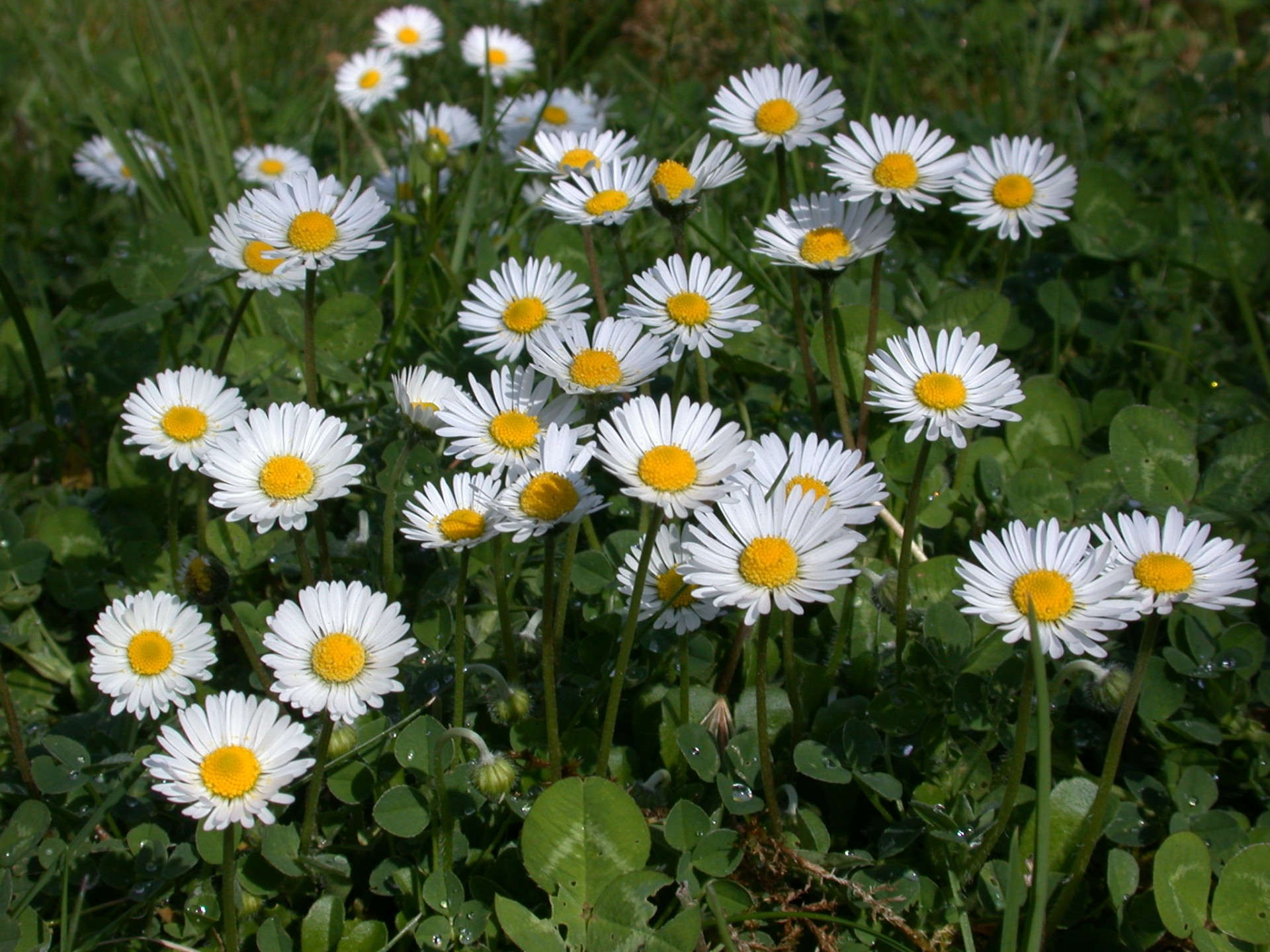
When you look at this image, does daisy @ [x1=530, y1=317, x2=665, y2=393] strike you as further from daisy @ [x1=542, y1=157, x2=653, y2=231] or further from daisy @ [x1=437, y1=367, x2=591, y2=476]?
daisy @ [x1=542, y1=157, x2=653, y2=231]

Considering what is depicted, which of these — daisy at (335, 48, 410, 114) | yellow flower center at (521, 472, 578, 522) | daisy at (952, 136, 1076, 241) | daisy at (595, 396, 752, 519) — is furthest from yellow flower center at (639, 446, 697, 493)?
daisy at (335, 48, 410, 114)

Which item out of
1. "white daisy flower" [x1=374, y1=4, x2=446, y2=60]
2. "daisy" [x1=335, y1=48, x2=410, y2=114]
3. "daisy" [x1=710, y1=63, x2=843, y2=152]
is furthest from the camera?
"white daisy flower" [x1=374, y1=4, x2=446, y2=60]

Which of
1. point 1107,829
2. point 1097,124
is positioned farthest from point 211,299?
point 1097,124

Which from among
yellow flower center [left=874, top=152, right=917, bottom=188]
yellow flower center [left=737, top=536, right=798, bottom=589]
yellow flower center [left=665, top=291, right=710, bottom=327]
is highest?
yellow flower center [left=874, top=152, right=917, bottom=188]

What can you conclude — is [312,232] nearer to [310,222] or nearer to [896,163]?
[310,222]

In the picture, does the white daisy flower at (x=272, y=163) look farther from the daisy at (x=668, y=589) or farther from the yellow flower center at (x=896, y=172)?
the daisy at (x=668, y=589)

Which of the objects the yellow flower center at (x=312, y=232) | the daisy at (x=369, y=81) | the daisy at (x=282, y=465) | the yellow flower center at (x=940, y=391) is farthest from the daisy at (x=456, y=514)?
the daisy at (x=369, y=81)
